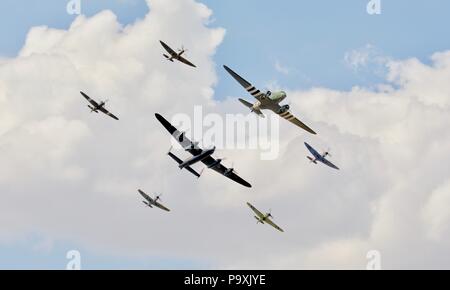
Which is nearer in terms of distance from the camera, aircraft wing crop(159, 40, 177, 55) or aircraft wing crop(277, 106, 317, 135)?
aircraft wing crop(277, 106, 317, 135)

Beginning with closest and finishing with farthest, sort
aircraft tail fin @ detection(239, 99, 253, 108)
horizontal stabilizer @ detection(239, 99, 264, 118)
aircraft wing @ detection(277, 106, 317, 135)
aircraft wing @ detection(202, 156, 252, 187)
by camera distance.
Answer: aircraft wing @ detection(202, 156, 252, 187) → horizontal stabilizer @ detection(239, 99, 264, 118) → aircraft tail fin @ detection(239, 99, 253, 108) → aircraft wing @ detection(277, 106, 317, 135)

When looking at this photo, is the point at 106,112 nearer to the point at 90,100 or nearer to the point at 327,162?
the point at 90,100

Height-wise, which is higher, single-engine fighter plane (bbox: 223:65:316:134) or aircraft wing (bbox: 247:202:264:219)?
single-engine fighter plane (bbox: 223:65:316:134)

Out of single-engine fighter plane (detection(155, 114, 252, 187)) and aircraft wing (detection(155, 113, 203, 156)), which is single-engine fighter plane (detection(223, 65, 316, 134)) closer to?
single-engine fighter plane (detection(155, 114, 252, 187))

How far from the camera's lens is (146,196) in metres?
163

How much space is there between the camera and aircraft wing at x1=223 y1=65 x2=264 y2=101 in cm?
12036

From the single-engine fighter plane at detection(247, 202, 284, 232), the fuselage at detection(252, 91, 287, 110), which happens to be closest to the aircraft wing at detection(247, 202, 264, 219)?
the single-engine fighter plane at detection(247, 202, 284, 232)

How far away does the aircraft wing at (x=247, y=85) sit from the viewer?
120363mm

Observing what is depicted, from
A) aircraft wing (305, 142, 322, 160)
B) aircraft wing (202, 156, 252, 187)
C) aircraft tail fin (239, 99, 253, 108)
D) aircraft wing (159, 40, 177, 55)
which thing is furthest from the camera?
aircraft wing (305, 142, 322, 160)

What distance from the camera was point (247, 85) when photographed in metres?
122

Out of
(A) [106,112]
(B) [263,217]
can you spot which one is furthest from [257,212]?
(A) [106,112]
